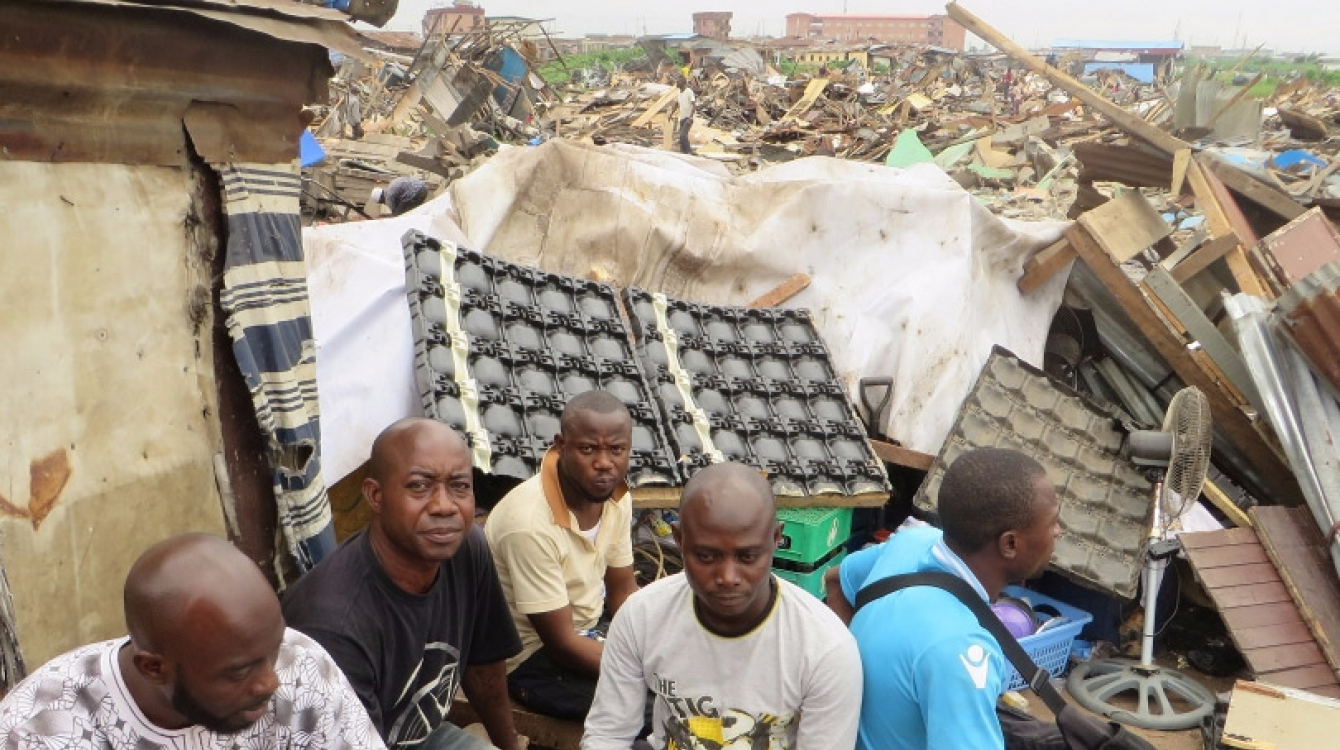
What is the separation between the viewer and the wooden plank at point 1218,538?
546cm

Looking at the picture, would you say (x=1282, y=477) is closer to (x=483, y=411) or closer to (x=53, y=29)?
(x=483, y=411)

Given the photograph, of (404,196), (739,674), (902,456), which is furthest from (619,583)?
(404,196)

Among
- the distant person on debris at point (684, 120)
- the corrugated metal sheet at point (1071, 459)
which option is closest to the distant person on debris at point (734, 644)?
the corrugated metal sheet at point (1071, 459)

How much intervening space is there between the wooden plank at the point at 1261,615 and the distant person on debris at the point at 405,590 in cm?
364

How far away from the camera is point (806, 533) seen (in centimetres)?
528

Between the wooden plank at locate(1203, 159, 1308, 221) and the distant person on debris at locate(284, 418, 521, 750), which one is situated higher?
the wooden plank at locate(1203, 159, 1308, 221)

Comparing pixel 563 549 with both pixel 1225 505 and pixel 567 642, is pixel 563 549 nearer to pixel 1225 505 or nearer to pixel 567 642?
pixel 567 642

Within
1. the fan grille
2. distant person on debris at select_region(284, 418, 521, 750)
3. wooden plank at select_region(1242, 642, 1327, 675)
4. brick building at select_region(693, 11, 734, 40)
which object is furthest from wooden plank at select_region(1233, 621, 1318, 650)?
brick building at select_region(693, 11, 734, 40)

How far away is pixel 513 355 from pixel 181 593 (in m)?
3.10

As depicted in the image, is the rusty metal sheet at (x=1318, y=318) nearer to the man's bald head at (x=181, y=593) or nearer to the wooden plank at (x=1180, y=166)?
the wooden plank at (x=1180, y=166)

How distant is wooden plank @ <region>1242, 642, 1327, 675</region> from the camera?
4.99 m

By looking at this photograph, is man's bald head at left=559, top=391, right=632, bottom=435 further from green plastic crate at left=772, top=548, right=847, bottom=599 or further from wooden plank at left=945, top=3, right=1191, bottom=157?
wooden plank at left=945, top=3, right=1191, bottom=157

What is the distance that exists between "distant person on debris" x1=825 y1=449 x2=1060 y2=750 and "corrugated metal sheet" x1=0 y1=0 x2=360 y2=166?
90.4 inches

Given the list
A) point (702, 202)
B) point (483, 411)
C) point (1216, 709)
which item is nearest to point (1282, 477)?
point (1216, 709)
